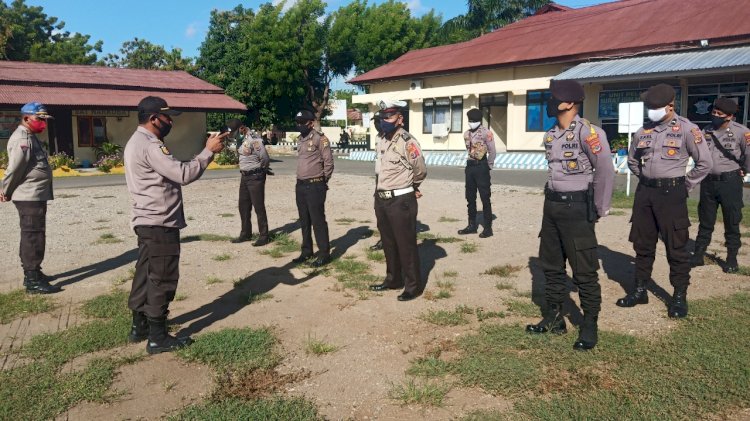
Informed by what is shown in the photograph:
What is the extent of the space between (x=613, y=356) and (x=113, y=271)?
18.7 ft

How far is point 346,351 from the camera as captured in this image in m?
4.36

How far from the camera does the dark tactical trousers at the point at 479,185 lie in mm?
8758

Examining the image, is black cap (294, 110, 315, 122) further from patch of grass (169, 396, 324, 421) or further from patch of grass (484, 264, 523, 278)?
patch of grass (169, 396, 324, 421)

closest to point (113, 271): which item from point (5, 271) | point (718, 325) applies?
point (5, 271)

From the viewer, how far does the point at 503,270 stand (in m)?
6.65

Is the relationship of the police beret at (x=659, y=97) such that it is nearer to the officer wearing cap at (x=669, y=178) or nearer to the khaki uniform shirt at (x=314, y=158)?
the officer wearing cap at (x=669, y=178)

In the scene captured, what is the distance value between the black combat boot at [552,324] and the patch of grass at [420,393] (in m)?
1.23

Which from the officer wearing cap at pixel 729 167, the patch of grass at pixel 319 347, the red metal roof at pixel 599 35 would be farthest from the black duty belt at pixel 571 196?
the red metal roof at pixel 599 35

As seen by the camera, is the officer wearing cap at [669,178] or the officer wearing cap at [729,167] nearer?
the officer wearing cap at [669,178]

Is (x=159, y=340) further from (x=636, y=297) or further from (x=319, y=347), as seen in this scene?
(x=636, y=297)

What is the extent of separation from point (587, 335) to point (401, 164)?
2.38m

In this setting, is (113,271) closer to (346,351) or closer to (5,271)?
(5,271)

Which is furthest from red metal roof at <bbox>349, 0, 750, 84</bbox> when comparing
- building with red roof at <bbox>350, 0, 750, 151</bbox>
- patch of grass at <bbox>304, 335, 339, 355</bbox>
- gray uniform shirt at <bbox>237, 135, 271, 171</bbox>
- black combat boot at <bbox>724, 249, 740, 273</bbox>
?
patch of grass at <bbox>304, 335, 339, 355</bbox>

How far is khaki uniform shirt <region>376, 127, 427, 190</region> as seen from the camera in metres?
5.66
